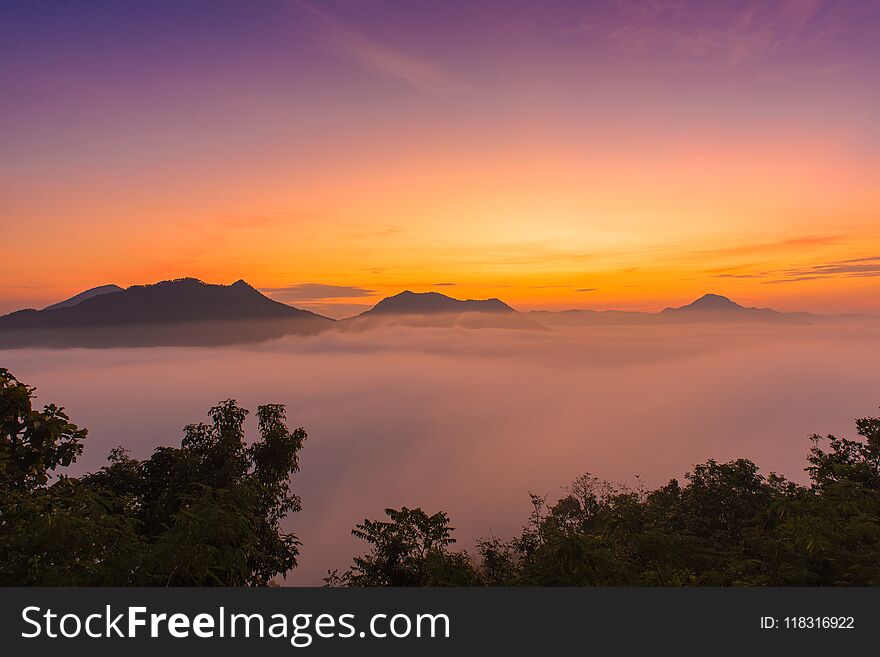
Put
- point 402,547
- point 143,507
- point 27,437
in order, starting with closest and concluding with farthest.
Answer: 1. point 27,437
2. point 402,547
3. point 143,507

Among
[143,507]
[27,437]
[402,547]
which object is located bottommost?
[402,547]

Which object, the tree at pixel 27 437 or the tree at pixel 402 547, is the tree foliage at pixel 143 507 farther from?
the tree at pixel 402 547

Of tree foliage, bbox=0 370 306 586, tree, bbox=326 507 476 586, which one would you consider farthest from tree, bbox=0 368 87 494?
tree, bbox=326 507 476 586

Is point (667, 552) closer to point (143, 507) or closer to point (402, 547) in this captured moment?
point (402, 547)

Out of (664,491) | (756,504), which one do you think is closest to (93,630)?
(756,504)

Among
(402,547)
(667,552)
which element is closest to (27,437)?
(402,547)

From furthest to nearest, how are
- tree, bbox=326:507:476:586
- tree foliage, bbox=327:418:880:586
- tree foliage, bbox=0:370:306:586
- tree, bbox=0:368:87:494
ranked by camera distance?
1. tree, bbox=326:507:476:586
2. tree, bbox=0:368:87:494
3. tree foliage, bbox=327:418:880:586
4. tree foliage, bbox=0:370:306:586

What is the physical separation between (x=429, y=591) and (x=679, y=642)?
13.3ft

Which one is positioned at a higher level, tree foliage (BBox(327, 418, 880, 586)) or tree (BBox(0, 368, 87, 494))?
tree (BBox(0, 368, 87, 494))

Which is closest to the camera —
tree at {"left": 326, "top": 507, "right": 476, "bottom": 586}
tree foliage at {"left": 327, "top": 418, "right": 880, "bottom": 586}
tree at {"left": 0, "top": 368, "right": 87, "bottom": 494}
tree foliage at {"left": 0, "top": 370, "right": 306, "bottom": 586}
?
tree foliage at {"left": 0, "top": 370, "right": 306, "bottom": 586}

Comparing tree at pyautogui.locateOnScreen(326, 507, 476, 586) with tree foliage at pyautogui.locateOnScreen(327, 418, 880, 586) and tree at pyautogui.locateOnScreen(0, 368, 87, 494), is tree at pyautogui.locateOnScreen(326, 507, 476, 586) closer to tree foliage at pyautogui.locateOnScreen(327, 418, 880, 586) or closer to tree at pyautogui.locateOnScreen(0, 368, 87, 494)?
tree foliage at pyautogui.locateOnScreen(327, 418, 880, 586)

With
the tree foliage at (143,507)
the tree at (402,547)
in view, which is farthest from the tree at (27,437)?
the tree at (402,547)

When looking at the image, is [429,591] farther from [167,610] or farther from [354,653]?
[167,610]

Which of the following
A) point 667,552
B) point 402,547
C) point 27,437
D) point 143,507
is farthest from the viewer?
point 143,507
